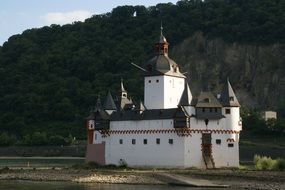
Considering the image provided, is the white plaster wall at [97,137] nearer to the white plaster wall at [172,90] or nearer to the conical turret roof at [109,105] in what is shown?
the conical turret roof at [109,105]

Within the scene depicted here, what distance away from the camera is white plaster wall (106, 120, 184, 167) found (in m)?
66.6

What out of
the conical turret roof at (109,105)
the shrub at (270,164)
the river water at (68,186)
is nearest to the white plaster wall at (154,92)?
the conical turret roof at (109,105)

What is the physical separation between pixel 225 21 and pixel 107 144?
291ft

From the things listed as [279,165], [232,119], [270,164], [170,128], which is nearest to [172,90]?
[170,128]

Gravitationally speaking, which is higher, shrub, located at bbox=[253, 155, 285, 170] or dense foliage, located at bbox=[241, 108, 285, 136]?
dense foliage, located at bbox=[241, 108, 285, 136]

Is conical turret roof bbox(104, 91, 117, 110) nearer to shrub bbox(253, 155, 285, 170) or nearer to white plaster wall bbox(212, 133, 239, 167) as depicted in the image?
white plaster wall bbox(212, 133, 239, 167)

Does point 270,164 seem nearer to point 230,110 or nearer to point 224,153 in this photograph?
point 224,153

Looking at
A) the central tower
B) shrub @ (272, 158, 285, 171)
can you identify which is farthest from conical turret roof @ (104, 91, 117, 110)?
shrub @ (272, 158, 285, 171)

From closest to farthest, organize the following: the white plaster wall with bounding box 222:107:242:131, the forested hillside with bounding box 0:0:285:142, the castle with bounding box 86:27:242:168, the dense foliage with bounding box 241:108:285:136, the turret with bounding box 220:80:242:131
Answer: the castle with bounding box 86:27:242:168
the white plaster wall with bounding box 222:107:242:131
the turret with bounding box 220:80:242:131
the dense foliage with bounding box 241:108:285:136
the forested hillside with bounding box 0:0:285:142

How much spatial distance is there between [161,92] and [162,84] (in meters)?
0.93

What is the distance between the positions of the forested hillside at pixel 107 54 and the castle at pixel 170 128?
49.6 meters

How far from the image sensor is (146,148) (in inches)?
2714

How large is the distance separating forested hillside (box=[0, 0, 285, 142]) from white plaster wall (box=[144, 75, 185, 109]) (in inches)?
1958

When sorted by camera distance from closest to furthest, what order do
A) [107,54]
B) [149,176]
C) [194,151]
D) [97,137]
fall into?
[149,176], [194,151], [97,137], [107,54]
